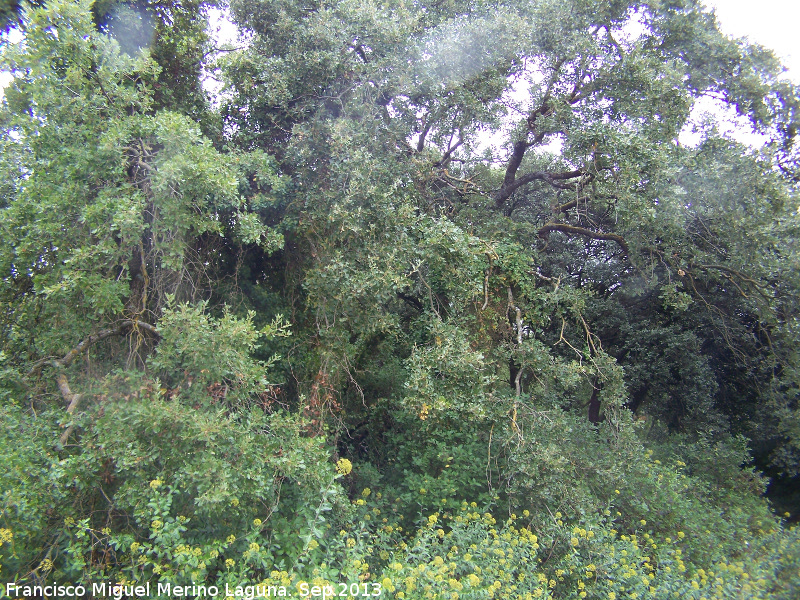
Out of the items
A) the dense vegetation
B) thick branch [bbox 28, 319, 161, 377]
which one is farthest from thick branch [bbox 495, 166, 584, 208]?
thick branch [bbox 28, 319, 161, 377]

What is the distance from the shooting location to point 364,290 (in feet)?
15.8

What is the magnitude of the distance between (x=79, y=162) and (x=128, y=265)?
0.91 m

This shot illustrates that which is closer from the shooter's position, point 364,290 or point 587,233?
point 364,290

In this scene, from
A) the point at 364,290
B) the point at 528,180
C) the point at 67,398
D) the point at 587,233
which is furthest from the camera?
the point at 528,180

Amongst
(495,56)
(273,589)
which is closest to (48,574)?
(273,589)

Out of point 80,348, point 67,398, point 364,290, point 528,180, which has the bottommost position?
point 67,398

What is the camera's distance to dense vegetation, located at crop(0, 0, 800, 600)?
3904 millimetres

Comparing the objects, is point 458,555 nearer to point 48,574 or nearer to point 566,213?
point 48,574

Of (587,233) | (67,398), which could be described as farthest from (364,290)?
(587,233)

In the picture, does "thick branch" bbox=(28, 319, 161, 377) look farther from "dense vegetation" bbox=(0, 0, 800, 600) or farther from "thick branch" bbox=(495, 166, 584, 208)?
"thick branch" bbox=(495, 166, 584, 208)

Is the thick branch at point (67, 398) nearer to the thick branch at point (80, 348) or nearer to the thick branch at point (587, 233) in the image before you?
the thick branch at point (80, 348)

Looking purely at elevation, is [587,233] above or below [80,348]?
above

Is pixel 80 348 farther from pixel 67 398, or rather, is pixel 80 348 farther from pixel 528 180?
pixel 528 180

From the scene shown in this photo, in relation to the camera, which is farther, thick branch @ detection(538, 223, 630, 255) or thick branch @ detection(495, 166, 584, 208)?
thick branch @ detection(495, 166, 584, 208)
